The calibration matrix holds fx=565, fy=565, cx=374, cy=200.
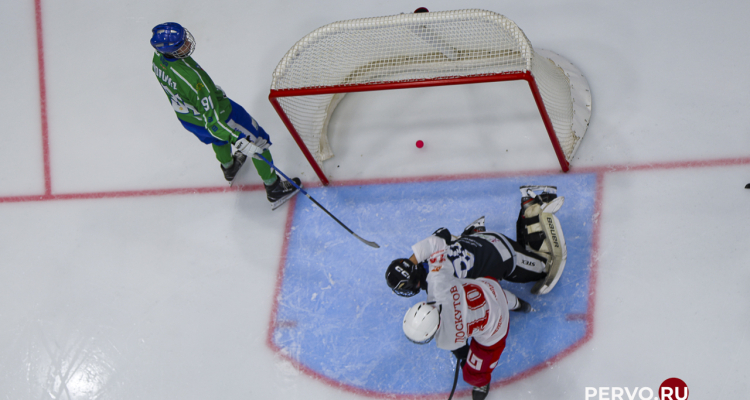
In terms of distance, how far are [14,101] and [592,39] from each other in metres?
4.33

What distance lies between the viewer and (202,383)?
3.34 m

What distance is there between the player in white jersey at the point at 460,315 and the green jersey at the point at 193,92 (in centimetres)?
138

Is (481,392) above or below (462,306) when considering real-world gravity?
below

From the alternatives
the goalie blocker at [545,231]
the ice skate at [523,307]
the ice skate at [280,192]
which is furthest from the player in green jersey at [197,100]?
the ice skate at [523,307]

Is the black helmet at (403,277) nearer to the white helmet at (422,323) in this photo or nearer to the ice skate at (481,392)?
the white helmet at (422,323)

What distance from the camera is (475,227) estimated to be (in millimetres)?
3191

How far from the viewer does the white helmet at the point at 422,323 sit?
2.38 metres

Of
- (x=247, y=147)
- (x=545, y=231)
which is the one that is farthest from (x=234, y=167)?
(x=545, y=231)

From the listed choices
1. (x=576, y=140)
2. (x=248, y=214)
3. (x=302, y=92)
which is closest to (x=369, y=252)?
(x=248, y=214)

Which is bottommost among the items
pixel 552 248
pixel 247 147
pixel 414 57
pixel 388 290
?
pixel 388 290

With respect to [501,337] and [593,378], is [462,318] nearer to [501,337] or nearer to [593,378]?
[501,337]

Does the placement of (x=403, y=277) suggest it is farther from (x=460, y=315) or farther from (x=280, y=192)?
(x=280, y=192)

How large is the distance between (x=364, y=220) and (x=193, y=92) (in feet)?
4.18

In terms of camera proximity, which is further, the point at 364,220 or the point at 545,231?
the point at 364,220
